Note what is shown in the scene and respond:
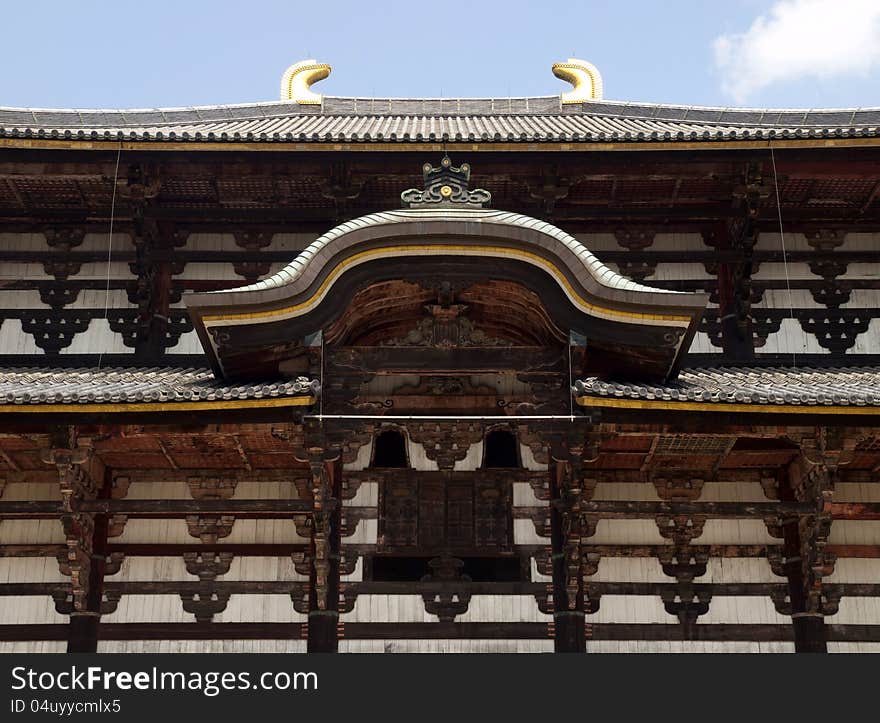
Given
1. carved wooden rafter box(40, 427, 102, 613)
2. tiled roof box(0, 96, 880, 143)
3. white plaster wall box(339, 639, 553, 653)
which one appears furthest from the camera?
tiled roof box(0, 96, 880, 143)

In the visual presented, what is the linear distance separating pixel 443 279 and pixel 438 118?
1121 centimetres

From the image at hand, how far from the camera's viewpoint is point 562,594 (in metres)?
12.4

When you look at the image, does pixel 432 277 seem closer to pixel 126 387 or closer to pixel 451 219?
pixel 451 219

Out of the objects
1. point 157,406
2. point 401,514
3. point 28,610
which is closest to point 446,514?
point 401,514

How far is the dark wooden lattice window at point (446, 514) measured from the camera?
12.9 meters

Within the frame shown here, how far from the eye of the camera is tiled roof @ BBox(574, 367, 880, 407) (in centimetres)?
1124

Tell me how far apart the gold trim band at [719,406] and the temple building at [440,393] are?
3cm

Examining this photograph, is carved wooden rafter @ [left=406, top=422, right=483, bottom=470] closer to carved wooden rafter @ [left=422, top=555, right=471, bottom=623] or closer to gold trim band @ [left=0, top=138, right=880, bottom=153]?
carved wooden rafter @ [left=422, top=555, right=471, bottom=623]

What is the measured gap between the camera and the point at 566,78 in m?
23.8

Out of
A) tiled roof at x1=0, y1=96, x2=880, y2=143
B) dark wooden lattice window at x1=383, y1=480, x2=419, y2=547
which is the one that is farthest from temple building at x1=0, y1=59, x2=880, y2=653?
tiled roof at x1=0, y1=96, x2=880, y2=143

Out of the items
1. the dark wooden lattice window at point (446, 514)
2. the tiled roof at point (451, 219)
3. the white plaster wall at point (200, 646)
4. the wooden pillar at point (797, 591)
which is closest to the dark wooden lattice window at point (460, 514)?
the dark wooden lattice window at point (446, 514)

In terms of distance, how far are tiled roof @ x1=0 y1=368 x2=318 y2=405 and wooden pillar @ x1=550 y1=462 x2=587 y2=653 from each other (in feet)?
10.7
